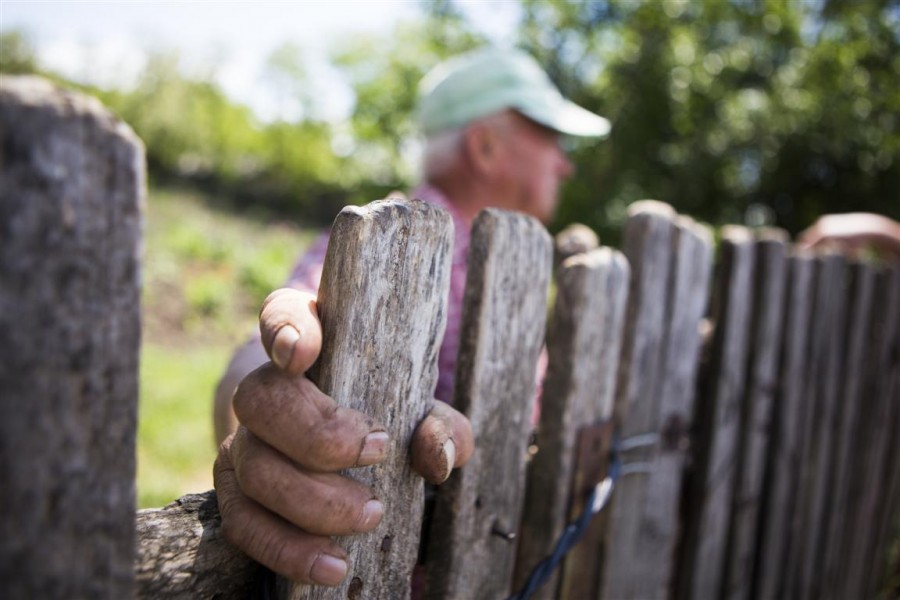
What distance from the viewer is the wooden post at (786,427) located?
7.58ft

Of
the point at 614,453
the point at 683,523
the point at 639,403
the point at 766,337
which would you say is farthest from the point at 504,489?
the point at 766,337

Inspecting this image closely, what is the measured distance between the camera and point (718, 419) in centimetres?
205

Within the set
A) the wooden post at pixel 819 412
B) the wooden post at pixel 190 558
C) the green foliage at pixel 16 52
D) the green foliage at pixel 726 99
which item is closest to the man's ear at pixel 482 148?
the wooden post at pixel 819 412

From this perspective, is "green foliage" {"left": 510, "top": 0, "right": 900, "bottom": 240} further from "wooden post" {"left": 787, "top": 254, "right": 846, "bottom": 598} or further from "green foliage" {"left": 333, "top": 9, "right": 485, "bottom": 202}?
"wooden post" {"left": 787, "top": 254, "right": 846, "bottom": 598}

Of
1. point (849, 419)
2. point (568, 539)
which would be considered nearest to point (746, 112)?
point (849, 419)

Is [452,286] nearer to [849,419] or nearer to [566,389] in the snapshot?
[566,389]

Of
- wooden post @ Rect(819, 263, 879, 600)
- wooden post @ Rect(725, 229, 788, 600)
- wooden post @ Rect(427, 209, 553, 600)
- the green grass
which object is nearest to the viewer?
wooden post @ Rect(427, 209, 553, 600)

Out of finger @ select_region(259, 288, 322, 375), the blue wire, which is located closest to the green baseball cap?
the blue wire

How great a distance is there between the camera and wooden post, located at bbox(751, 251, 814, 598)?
91.0 inches

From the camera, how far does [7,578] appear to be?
603mm

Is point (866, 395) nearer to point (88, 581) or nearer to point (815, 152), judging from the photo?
point (88, 581)

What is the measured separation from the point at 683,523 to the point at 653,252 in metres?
0.94

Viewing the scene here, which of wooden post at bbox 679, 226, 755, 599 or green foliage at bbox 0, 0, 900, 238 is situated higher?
green foliage at bbox 0, 0, 900, 238

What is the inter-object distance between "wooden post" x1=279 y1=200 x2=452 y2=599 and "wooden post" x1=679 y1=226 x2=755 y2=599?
50.8 inches
